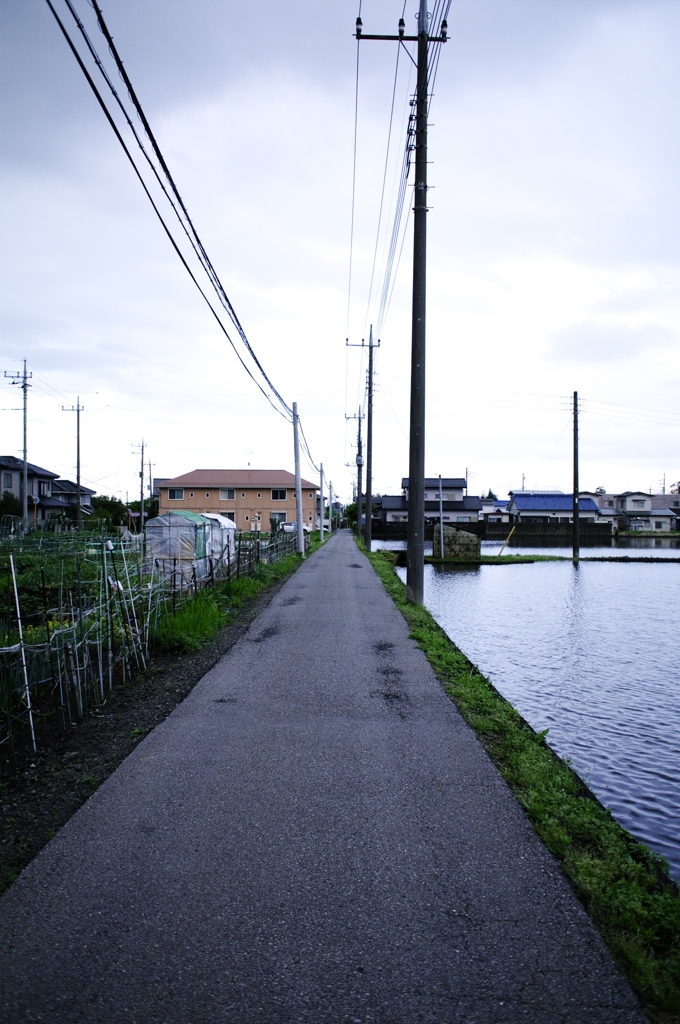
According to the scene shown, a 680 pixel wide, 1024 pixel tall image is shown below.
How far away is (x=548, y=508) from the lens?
79938 millimetres

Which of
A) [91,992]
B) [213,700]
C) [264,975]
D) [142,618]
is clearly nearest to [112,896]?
[91,992]

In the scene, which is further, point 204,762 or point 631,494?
point 631,494

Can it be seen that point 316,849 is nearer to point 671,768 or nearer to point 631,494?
point 671,768

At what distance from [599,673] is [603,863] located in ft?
23.8

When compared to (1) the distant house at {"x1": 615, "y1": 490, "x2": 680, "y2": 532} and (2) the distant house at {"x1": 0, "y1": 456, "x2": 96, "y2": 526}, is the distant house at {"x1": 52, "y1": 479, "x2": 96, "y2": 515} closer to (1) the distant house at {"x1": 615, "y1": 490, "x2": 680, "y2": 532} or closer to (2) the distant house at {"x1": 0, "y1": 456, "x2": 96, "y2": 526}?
(2) the distant house at {"x1": 0, "y1": 456, "x2": 96, "y2": 526}

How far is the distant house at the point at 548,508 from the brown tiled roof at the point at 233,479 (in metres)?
25.1

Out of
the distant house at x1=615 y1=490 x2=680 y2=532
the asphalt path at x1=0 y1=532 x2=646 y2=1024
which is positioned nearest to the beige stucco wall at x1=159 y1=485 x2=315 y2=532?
the distant house at x1=615 y1=490 x2=680 y2=532

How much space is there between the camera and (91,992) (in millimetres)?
2570

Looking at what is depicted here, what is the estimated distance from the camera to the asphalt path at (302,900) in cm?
254

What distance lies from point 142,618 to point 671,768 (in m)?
6.34

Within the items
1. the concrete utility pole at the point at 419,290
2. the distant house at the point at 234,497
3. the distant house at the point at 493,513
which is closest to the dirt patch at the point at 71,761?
Answer: the concrete utility pole at the point at 419,290

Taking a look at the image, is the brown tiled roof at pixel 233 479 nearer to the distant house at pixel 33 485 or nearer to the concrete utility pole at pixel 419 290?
the distant house at pixel 33 485

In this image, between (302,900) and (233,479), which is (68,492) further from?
(302,900)

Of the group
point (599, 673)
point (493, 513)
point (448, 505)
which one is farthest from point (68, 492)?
point (599, 673)
